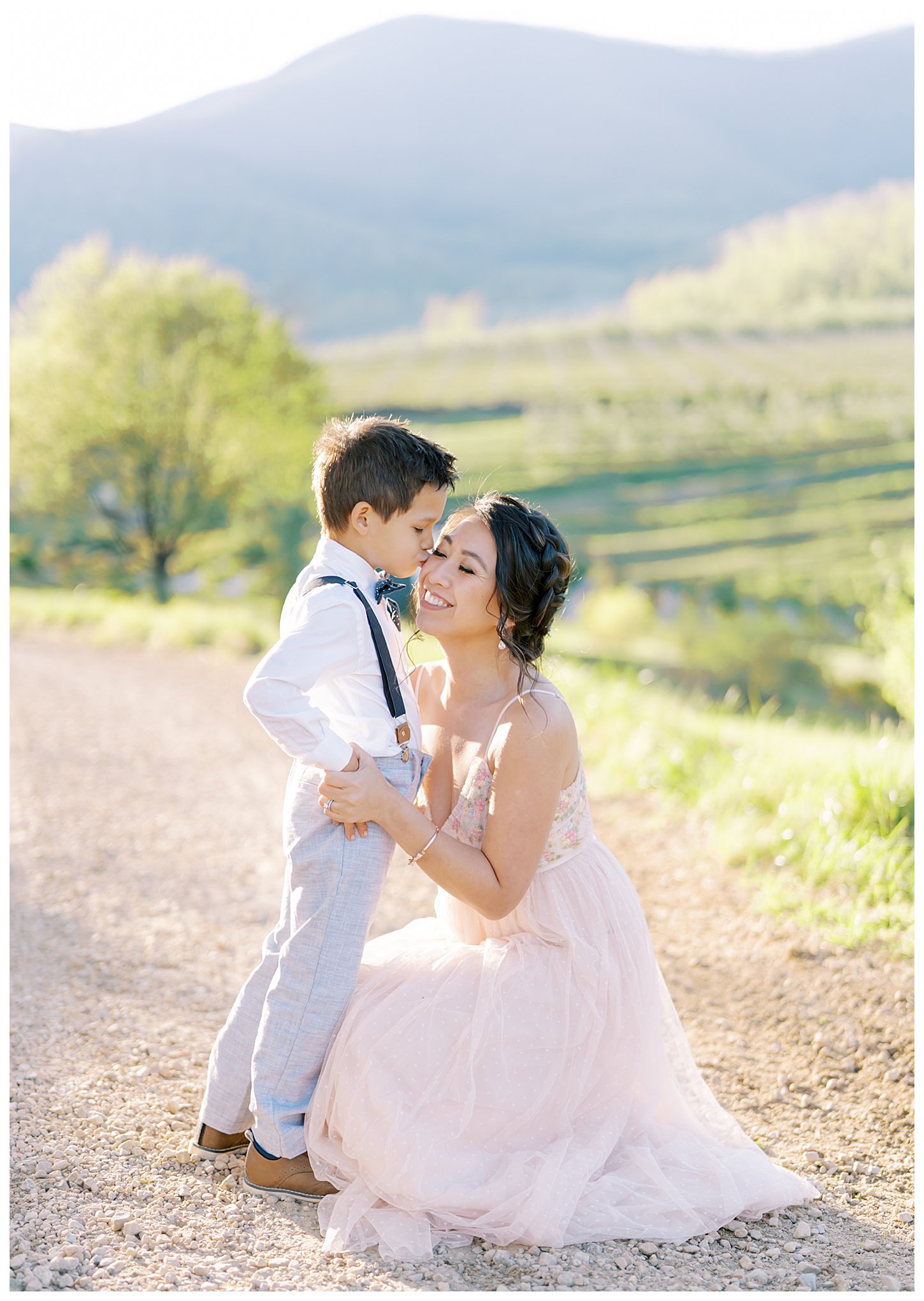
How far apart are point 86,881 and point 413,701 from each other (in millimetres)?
3189

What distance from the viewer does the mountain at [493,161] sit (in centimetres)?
3600

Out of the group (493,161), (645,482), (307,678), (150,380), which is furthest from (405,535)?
(493,161)

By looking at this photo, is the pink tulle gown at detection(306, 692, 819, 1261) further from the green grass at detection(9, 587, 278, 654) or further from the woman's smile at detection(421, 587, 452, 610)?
the green grass at detection(9, 587, 278, 654)

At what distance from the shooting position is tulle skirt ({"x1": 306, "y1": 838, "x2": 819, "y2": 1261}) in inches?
85.0

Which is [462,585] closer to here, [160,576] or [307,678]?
[307,678]

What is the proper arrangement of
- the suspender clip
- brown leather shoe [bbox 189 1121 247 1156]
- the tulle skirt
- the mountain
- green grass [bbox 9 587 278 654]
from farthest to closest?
the mountain, green grass [bbox 9 587 278 654], brown leather shoe [bbox 189 1121 247 1156], the suspender clip, the tulle skirt

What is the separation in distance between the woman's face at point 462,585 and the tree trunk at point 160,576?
1806 centimetres

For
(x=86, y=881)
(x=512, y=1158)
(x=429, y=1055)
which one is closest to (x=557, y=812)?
(x=429, y=1055)

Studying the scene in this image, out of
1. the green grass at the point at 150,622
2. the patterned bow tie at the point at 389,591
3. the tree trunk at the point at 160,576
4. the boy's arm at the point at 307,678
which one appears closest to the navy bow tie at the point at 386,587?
the patterned bow tie at the point at 389,591

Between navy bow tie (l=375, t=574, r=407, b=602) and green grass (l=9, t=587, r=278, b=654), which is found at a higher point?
navy bow tie (l=375, t=574, r=407, b=602)

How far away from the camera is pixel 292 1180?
229 cm

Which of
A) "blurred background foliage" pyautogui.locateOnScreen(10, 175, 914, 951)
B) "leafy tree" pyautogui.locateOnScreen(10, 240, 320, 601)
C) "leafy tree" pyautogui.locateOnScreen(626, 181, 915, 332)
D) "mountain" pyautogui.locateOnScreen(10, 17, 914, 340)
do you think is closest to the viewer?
"blurred background foliage" pyautogui.locateOnScreen(10, 175, 914, 951)

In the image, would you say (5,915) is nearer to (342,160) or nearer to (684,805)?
(684,805)

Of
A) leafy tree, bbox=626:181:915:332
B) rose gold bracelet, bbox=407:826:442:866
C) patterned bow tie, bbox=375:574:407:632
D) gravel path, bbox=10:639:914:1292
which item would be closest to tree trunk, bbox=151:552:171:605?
gravel path, bbox=10:639:914:1292
